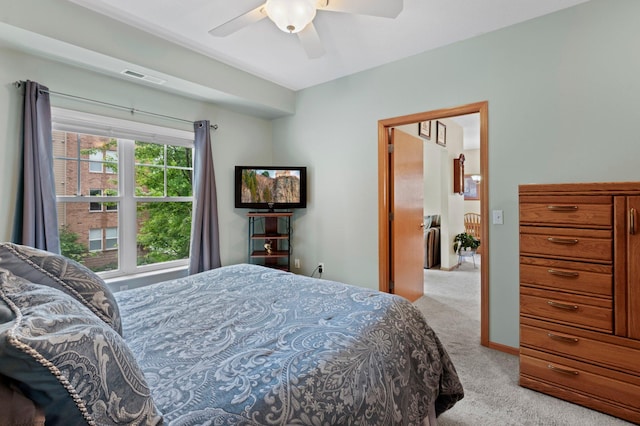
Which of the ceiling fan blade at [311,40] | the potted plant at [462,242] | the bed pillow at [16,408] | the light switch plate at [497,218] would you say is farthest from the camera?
the potted plant at [462,242]

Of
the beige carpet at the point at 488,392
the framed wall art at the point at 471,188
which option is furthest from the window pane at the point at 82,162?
the framed wall art at the point at 471,188

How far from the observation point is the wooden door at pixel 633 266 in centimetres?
161

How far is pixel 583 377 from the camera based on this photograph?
5.80 feet

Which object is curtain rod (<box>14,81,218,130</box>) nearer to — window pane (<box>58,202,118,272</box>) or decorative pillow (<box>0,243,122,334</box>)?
window pane (<box>58,202,118,272</box>)

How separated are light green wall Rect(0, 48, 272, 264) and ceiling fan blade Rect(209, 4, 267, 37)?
136 centimetres

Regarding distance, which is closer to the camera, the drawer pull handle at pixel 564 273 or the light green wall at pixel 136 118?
the drawer pull handle at pixel 564 273

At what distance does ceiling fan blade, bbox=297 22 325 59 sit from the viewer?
2010mm

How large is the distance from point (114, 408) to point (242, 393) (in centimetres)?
30

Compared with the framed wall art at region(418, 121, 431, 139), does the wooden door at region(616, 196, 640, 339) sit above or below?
below

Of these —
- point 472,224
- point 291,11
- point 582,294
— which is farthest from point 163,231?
point 472,224

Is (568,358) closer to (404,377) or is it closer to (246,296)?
(404,377)

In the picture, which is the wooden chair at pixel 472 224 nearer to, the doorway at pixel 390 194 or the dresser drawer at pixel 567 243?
the doorway at pixel 390 194

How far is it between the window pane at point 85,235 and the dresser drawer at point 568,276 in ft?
11.6

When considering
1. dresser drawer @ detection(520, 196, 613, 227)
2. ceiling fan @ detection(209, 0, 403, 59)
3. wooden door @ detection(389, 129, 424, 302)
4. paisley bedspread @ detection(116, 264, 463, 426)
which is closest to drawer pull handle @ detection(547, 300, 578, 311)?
dresser drawer @ detection(520, 196, 613, 227)
